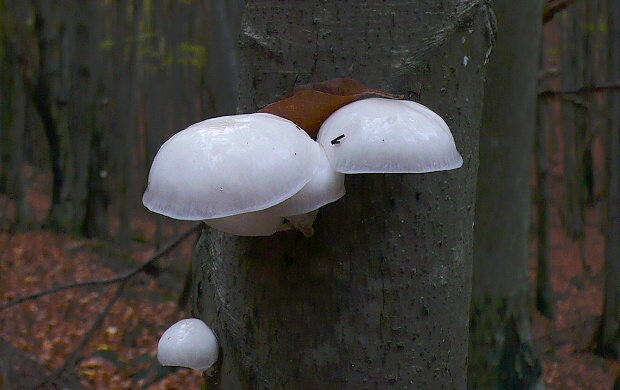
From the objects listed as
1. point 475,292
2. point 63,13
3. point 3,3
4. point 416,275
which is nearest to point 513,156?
point 475,292

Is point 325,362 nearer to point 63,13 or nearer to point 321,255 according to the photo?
point 321,255

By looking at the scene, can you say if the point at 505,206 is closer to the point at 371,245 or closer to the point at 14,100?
the point at 371,245

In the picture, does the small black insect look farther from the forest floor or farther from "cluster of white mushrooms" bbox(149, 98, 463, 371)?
the forest floor

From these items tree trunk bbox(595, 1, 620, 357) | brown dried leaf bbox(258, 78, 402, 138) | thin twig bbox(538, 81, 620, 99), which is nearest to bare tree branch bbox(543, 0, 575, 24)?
thin twig bbox(538, 81, 620, 99)

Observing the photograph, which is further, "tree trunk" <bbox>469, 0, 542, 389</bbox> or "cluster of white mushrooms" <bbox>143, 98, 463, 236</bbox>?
"tree trunk" <bbox>469, 0, 542, 389</bbox>

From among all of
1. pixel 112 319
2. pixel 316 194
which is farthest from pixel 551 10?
pixel 112 319
